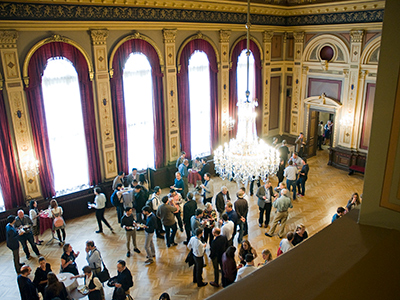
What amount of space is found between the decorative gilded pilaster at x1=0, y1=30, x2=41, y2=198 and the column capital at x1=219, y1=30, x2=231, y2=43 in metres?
6.37

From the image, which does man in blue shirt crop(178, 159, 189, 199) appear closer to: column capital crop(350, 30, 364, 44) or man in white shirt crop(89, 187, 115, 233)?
man in white shirt crop(89, 187, 115, 233)

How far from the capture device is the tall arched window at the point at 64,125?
862 centimetres

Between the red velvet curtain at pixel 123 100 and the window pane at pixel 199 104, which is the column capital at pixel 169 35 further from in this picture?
the window pane at pixel 199 104

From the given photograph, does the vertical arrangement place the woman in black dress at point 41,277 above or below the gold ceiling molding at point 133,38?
below

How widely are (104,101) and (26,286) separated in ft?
18.1

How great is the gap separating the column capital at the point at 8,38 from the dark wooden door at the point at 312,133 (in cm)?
1058

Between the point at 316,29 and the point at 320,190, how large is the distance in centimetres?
612

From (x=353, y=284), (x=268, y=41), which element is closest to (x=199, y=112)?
(x=268, y=41)

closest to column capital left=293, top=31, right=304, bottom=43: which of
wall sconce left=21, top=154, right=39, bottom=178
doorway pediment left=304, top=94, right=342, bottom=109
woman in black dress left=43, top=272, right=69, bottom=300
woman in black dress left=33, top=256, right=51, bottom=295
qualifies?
doorway pediment left=304, top=94, right=342, bottom=109

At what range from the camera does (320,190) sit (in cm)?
1090

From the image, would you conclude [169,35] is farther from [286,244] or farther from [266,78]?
[286,244]

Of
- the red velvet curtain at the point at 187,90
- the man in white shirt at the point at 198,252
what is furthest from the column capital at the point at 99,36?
the man in white shirt at the point at 198,252

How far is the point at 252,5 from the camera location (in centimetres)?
1164

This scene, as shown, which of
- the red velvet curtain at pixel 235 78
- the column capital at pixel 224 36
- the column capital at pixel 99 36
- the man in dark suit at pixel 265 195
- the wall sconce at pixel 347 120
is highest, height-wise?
the column capital at pixel 224 36
